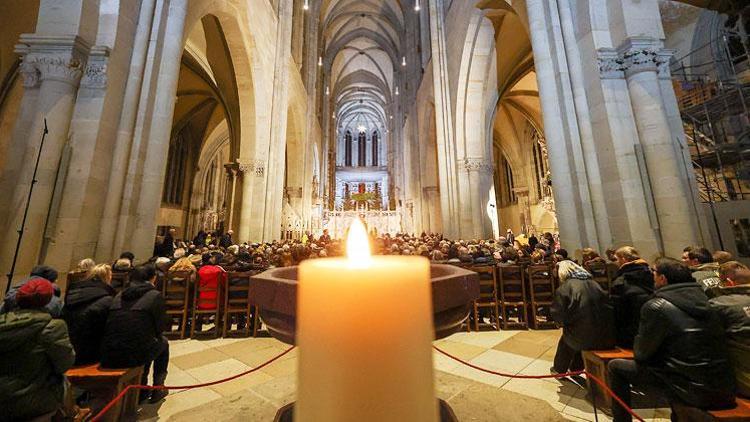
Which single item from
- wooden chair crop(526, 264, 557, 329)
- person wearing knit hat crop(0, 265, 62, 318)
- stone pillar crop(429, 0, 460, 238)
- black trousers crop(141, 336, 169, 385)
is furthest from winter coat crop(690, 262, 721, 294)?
stone pillar crop(429, 0, 460, 238)

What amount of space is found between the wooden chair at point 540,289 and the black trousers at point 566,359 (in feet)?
3.86

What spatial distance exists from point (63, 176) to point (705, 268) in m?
7.26

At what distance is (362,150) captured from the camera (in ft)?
122

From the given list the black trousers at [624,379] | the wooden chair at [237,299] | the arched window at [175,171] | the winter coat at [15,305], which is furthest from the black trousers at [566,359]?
the arched window at [175,171]

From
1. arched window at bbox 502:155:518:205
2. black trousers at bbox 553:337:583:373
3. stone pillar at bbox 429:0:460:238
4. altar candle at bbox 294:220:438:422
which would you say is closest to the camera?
altar candle at bbox 294:220:438:422

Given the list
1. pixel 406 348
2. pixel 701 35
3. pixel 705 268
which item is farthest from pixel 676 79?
pixel 406 348

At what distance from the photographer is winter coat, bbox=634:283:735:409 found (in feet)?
5.11

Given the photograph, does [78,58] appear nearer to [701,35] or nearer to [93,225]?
[93,225]

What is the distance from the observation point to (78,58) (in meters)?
3.82

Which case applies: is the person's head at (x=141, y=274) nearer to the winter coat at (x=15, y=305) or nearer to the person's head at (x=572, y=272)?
the winter coat at (x=15, y=305)

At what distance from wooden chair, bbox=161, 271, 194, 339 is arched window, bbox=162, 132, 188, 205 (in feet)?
45.4

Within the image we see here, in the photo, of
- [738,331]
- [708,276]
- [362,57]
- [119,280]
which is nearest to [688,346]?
[738,331]

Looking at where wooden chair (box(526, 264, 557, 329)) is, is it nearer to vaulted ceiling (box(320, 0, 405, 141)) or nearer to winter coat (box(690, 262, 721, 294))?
winter coat (box(690, 262, 721, 294))

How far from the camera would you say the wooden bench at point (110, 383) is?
1.90 meters
